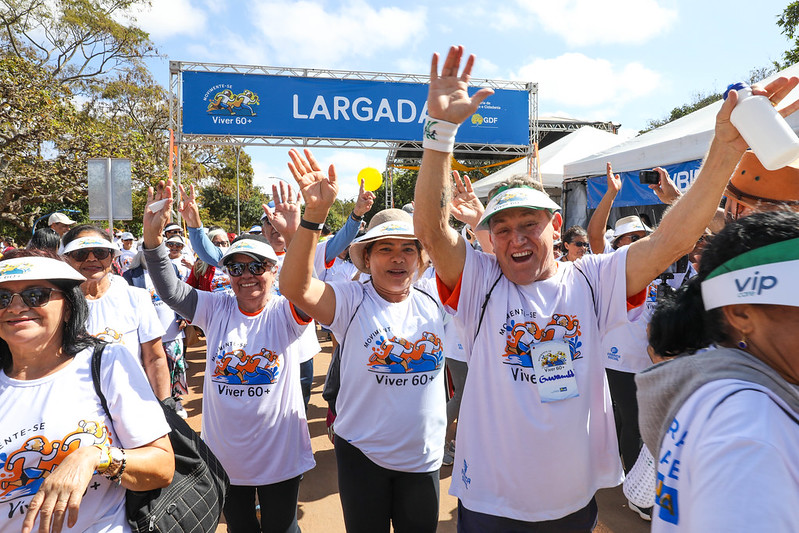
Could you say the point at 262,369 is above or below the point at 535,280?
below

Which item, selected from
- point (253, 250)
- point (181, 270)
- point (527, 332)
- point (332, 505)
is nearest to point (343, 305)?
point (253, 250)

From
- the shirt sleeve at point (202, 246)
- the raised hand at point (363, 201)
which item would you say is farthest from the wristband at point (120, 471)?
the raised hand at point (363, 201)

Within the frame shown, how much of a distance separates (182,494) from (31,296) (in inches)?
37.0

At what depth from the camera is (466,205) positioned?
249 cm

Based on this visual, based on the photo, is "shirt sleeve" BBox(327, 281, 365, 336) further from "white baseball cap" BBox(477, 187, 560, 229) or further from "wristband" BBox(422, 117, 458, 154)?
"wristband" BBox(422, 117, 458, 154)

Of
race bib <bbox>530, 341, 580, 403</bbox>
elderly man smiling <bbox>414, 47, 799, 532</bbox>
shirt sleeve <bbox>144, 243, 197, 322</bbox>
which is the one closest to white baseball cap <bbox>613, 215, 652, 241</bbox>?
elderly man smiling <bbox>414, 47, 799, 532</bbox>

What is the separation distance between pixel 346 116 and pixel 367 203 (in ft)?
29.1

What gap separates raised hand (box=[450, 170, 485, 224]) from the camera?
8.02 ft

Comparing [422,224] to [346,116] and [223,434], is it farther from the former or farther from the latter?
[346,116]

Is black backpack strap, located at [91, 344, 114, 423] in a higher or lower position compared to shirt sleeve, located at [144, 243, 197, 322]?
lower

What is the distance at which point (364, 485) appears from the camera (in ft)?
7.69

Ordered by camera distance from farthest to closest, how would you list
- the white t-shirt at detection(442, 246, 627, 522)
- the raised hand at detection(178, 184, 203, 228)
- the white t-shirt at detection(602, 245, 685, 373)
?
1. the white t-shirt at detection(602, 245, 685, 373)
2. the raised hand at detection(178, 184, 203, 228)
3. the white t-shirt at detection(442, 246, 627, 522)

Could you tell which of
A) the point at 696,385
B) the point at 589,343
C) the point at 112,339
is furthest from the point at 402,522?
the point at 112,339

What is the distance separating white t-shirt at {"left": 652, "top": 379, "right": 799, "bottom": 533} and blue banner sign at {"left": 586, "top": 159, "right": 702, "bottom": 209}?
4.83 meters
